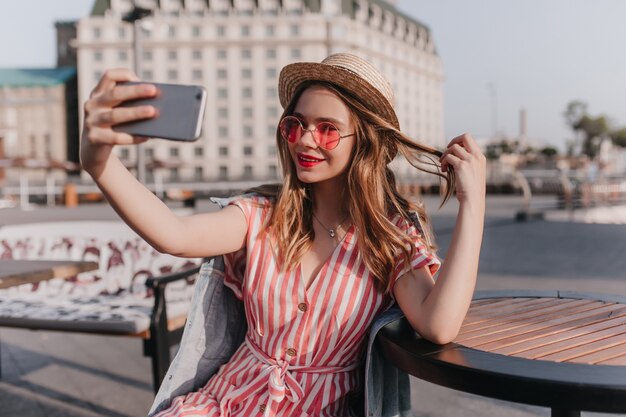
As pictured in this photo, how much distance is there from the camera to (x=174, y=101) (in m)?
0.93

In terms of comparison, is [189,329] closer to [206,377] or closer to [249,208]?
[206,377]

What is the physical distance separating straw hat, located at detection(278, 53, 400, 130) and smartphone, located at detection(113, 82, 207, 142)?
0.76 meters

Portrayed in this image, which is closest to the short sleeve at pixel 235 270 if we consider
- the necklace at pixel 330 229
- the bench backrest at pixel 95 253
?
the necklace at pixel 330 229

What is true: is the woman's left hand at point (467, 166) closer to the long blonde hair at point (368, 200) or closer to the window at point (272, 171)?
the long blonde hair at point (368, 200)

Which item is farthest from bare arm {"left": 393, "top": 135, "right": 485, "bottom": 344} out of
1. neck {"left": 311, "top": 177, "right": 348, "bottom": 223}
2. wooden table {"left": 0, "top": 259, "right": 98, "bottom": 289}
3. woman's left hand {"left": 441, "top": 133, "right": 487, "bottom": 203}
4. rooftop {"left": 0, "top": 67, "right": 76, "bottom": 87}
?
rooftop {"left": 0, "top": 67, "right": 76, "bottom": 87}

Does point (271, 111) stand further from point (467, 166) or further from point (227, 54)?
point (467, 166)

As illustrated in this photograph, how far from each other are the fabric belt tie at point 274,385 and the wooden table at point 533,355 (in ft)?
0.73

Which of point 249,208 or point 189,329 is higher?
point 249,208

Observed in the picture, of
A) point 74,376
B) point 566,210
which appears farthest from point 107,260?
point 566,210

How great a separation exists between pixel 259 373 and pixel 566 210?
640 inches

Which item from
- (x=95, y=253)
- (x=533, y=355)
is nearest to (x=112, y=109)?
(x=533, y=355)

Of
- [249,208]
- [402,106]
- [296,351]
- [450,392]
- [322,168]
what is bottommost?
[450,392]

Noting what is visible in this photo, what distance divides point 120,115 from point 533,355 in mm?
1010

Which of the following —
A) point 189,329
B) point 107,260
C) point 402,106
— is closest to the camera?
point 189,329
